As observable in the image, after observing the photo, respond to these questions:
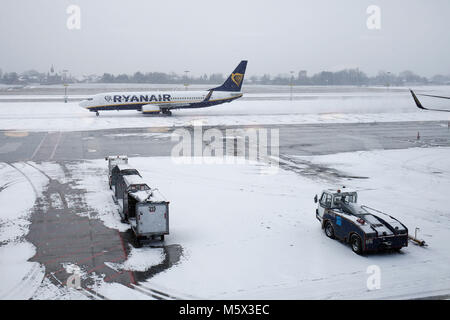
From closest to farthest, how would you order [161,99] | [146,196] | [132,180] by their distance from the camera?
1. [146,196]
2. [132,180]
3. [161,99]

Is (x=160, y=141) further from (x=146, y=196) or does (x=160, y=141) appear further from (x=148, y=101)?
(x=146, y=196)

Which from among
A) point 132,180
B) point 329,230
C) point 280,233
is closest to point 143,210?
point 132,180

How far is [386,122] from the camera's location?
204ft

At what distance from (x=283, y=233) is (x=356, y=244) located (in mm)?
3499

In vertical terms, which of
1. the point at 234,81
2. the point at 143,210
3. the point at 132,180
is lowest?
the point at 143,210

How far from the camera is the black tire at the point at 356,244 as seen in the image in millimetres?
16203

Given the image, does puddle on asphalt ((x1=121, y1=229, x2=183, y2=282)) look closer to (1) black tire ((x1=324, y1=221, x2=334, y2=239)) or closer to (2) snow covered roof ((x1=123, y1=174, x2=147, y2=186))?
→ (2) snow covered roof ((x1=123, y1=174, x2=147, y2=186))

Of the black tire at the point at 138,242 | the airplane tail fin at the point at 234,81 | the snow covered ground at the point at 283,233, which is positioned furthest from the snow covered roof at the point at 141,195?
the airplane tail fin at the point at 234,81

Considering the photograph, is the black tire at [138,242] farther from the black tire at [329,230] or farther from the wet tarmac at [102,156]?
the black tire at [329,230]

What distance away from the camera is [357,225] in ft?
53.7

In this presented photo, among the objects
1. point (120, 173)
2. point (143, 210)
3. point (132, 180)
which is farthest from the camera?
point (120, 173)

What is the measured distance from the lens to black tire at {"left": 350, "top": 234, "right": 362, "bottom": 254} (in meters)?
16.2
